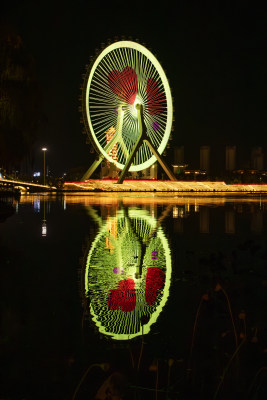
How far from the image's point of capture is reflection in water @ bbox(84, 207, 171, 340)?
220 inches

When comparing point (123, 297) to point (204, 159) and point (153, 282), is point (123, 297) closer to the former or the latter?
point (153, 282)

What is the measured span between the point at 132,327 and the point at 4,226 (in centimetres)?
Result: 1133

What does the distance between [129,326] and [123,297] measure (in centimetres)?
132

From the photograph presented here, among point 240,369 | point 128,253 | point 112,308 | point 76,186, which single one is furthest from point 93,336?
point 76,186

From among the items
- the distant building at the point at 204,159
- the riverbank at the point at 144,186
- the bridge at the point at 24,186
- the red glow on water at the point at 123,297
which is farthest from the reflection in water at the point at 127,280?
the distant building at the point at 204,159

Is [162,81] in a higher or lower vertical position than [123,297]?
higher

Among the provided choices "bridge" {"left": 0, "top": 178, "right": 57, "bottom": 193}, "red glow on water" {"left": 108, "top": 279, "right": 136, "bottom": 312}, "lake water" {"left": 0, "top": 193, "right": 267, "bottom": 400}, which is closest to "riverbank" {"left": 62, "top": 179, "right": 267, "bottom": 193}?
"bridge" {"left": 0, "top": 178, "right": 57, "bottom": 193}

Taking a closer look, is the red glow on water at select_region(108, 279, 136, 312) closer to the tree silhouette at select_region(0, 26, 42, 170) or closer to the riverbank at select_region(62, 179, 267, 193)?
the tree silhouette at select_region(0, 26, 42, 170)

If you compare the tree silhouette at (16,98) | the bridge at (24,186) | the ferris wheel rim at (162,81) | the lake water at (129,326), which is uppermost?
the ferris wheel rim at (162,81)

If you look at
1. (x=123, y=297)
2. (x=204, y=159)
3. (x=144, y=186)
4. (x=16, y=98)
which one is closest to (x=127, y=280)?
(x=123, y=297)

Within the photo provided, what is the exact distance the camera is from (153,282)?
7.77 meters

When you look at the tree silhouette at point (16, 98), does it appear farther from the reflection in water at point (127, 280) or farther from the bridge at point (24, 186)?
the bridge at point (24, 186)

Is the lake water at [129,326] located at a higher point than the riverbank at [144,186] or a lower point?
lower

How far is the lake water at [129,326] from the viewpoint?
395cm
